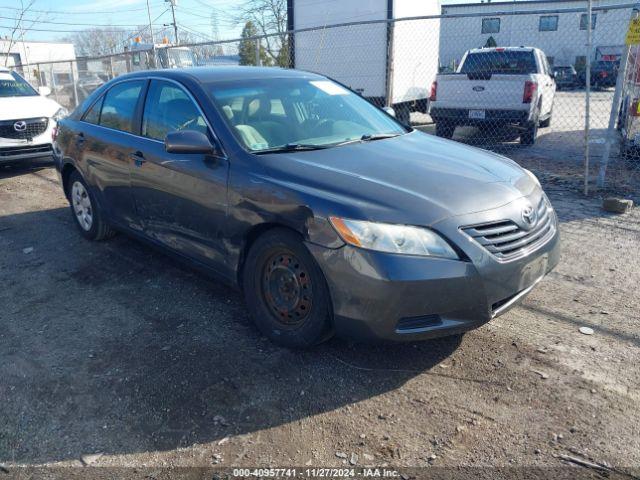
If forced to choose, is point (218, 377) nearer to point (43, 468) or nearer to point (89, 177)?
point (43, 468)

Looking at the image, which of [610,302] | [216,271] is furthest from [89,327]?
[610,302]

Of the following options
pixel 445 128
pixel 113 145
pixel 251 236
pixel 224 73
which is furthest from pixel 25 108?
pixel 251 236

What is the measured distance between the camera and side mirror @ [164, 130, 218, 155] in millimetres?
3488

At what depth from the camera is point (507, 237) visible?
117 inches

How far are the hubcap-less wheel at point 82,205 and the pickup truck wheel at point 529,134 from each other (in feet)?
25.2

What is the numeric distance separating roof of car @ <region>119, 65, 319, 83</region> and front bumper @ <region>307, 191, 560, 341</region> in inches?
73.3

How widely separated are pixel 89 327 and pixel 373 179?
7.46ft

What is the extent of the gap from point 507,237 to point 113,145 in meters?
3.37

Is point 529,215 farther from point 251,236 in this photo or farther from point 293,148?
point 251,236

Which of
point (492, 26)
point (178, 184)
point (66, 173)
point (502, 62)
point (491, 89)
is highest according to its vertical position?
point (492, 26)

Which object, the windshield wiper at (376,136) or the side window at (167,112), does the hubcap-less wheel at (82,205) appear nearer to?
the side window at (167,112)

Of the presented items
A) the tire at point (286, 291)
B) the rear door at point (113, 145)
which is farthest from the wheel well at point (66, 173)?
the tire at point (286, 291)

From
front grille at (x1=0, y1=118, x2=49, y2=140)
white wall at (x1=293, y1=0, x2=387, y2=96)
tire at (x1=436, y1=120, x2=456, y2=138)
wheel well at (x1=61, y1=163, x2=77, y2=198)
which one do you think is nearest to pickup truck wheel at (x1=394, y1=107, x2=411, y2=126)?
white wall at (x1=293, y1=0, x2=387, y2=96)

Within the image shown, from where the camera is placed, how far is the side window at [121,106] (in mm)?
4539
